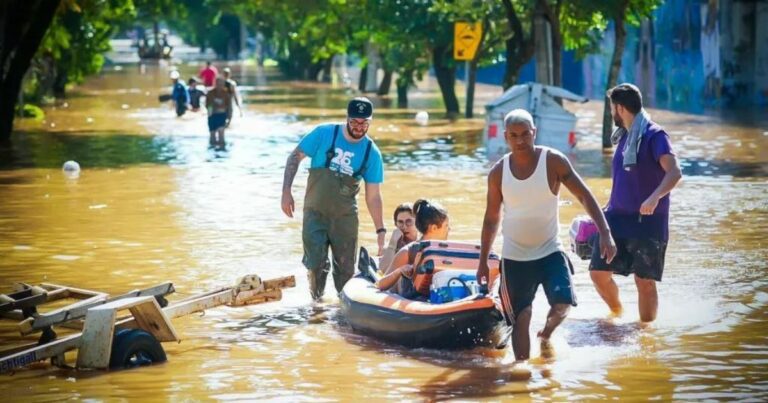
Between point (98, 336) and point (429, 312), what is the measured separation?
86.0 inches

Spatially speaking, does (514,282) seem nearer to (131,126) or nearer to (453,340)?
(453,340)

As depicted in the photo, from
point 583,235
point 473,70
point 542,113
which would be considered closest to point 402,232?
point 583,235

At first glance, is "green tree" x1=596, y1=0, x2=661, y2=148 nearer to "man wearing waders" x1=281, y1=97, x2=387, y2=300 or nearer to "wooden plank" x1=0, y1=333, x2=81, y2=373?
"man wearing waders" x1=281, y1=97, x2=387, y2=300

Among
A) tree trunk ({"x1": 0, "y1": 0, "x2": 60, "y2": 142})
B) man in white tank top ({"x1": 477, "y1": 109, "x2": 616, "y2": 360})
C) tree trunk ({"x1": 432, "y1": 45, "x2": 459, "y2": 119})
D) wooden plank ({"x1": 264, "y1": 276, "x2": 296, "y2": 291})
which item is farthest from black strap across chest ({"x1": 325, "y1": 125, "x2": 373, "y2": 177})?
tree trunk ({"x1": 432, "y1": 45, "x2": 459, "y2": 119})

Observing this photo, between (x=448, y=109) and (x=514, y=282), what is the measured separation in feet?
106

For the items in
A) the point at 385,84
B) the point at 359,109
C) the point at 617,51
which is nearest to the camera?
the point at 359,109

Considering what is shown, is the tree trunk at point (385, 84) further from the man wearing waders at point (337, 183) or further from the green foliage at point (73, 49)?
the man wearing waders at point (337, 183)

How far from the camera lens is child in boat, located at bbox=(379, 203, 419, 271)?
11938 millimetres

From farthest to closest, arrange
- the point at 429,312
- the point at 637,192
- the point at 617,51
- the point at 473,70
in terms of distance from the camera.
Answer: the point at 473,70 < the point at 617,51 < the point at 637,192 < the point at 429,312

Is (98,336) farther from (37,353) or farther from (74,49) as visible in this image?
(74,49)

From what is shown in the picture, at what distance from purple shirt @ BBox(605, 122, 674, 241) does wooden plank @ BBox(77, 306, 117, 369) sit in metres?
3.44

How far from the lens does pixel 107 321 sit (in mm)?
9656

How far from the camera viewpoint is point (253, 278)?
11078 millimetres

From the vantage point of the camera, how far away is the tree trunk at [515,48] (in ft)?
107
